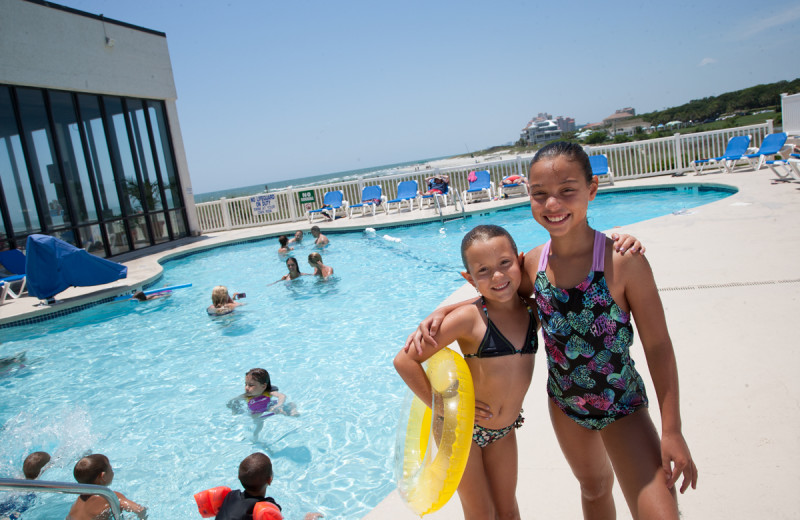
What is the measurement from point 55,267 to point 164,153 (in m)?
8.28

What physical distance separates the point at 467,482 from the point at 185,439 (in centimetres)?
343

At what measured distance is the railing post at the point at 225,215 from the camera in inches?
666

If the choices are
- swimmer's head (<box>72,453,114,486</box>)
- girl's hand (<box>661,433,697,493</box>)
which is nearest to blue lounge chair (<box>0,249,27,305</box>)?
swimmer's head (<box>72,453,114,486</box>)

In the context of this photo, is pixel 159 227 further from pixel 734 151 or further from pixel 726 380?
pixel 734 151

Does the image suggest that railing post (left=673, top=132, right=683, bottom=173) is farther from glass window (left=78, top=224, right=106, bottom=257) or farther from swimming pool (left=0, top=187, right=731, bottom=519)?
glass window (left=78, top=224, right=106, bottom=257)

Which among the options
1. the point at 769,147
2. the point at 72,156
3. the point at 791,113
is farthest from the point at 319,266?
the point at 791,113

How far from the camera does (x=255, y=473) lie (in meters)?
2.38

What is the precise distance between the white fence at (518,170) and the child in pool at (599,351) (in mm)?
12978

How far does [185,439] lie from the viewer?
14.1 feet

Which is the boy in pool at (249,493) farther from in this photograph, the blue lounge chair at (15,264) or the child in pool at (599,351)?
the blue lounge chair at (15,264)

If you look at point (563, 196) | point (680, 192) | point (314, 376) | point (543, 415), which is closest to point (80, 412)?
point (314, 376)

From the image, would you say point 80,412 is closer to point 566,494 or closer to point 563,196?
point 566,494

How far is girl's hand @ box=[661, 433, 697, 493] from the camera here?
1363 mm

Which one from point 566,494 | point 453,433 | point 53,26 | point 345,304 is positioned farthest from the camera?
point 53,26
